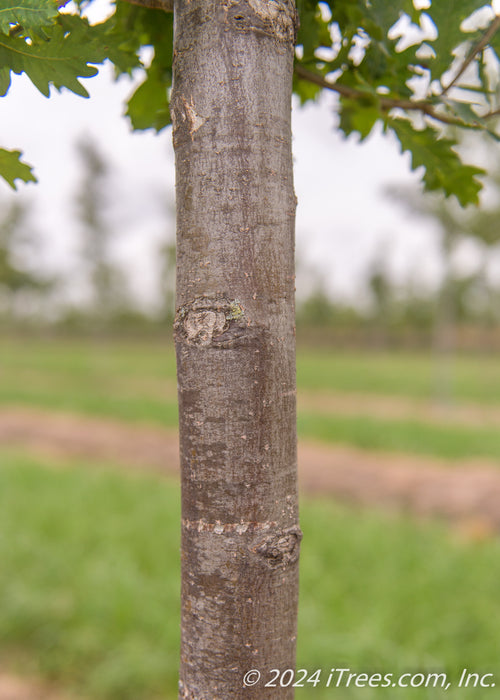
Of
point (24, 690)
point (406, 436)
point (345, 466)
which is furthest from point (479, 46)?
point (406, 436)

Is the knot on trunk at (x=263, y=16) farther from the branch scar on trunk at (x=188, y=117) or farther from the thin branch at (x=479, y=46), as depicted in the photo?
the thin branch at (x=479, y=46)

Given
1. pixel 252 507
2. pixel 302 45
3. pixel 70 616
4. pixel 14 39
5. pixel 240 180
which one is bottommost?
pixel 70 616

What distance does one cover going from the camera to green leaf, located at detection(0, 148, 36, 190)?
36.4 inches

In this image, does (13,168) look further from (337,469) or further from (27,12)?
(337,469)

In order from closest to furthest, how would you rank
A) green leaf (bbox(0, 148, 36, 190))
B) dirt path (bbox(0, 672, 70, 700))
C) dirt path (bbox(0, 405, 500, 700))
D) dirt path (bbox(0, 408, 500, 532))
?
green leaf (bbox(0, 148, 36, 190)) → dirt path (bbox(0, 672, 70, 700)) → dirt path (bbox(0, 405, 500, 700)) → dirt path (bbox(0, 408, 500, 532))

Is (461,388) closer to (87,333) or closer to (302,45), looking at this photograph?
(302,45)

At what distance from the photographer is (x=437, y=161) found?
3.58ft

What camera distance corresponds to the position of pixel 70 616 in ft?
12.0

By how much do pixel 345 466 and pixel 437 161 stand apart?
7.02m

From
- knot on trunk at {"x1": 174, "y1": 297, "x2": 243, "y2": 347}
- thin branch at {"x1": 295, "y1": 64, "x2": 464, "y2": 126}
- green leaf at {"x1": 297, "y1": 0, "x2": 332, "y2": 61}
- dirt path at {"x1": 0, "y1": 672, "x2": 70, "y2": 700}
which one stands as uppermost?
green leaf at {"x1": 297, "y1": 0, "x2": 332, "y2": 61}

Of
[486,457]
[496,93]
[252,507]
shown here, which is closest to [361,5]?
[496,93]

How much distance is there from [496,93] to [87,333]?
149 ft

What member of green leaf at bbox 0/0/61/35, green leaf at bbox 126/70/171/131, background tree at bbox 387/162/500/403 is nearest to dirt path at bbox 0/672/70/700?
green leaf at bbox 126/70/171/131

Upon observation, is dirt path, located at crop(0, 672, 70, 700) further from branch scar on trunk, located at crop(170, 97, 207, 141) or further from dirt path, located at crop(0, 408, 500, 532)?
dirt path, located at crop(0, 408, 500, 532)
